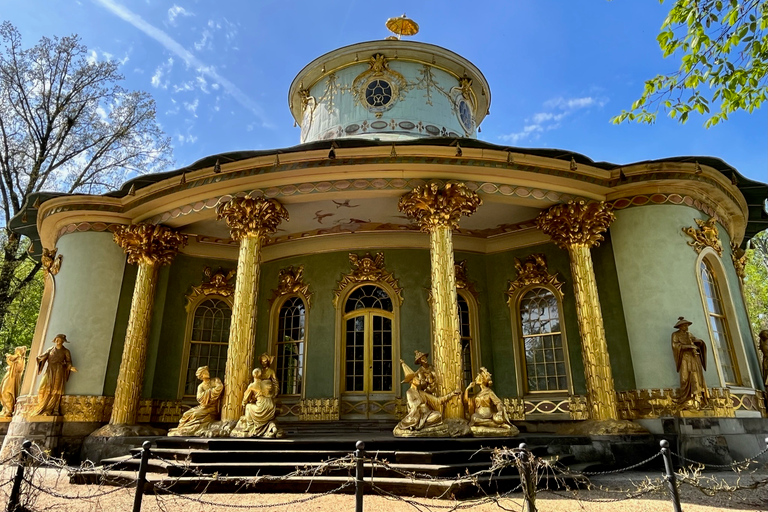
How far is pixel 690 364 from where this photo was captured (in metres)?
8.27

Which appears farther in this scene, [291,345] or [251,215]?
[291,345]

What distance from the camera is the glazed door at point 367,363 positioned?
1051 cm

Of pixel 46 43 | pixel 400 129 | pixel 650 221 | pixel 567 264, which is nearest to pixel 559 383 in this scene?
pixel 567 264

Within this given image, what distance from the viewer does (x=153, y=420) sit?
34.5 ft

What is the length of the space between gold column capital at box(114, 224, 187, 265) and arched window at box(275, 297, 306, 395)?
119 inches

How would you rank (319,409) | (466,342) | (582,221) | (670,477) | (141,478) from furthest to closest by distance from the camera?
(466,342)
(319,409)
(582,221)
(141,478)
(670,477)

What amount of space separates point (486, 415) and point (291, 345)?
537 cm

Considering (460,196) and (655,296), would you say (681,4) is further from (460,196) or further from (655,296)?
(655,296)

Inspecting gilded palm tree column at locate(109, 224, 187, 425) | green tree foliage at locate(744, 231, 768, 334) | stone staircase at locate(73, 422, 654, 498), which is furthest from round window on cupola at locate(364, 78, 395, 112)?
green tree foliage at locate(744, 231, 768, 334)

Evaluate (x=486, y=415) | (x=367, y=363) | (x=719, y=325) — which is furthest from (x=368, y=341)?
(x=719, y=325)

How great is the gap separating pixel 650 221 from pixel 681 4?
5.22m

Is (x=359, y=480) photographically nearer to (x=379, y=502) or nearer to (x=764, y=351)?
(x=379, y=502)

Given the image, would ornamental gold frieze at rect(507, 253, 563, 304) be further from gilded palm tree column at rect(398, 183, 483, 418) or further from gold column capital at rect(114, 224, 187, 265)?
gold column capital at rect(114, 224, 187, 265)

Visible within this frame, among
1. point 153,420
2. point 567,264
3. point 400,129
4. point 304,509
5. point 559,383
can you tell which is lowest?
point 304,509
